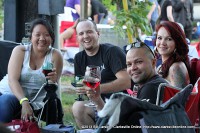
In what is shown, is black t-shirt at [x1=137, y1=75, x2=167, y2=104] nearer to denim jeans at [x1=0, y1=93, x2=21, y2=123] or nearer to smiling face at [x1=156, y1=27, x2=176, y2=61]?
smiling face at [x1=156, y1=27, x2=176, y2=61]

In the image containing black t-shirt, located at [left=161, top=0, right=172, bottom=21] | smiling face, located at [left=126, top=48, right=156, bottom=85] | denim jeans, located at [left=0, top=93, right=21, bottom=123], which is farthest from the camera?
black t-shirt, located at [left=161, top=0, right=172, bottom=21]

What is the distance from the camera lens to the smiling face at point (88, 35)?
5.31 metres

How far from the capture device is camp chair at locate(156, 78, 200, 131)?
3727 millimetres

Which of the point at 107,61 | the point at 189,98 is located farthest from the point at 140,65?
the point at 107,61

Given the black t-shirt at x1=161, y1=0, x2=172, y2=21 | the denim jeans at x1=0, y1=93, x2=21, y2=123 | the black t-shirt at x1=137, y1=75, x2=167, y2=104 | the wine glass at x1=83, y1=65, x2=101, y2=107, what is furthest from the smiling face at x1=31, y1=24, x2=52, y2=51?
the black t-shirt at x1=161, y1=0, x2=172, y2=21

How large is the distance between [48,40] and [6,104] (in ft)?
2.68

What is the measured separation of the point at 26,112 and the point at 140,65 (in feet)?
4.73

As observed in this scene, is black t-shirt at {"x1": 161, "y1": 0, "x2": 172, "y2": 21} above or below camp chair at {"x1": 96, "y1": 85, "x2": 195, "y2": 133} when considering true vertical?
above

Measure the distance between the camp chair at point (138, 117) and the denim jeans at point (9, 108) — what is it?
2039 millimetres

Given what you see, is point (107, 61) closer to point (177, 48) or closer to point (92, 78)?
point (177, 48)

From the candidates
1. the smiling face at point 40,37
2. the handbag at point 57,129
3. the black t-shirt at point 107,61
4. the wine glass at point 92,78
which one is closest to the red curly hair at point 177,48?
the black t-shirt at point 107,61

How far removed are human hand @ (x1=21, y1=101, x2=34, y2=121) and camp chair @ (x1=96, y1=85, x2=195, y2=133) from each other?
1856 millimetres

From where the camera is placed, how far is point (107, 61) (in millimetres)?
5273

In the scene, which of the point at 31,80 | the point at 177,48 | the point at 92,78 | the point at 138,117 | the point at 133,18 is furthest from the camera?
the point at 133,18
